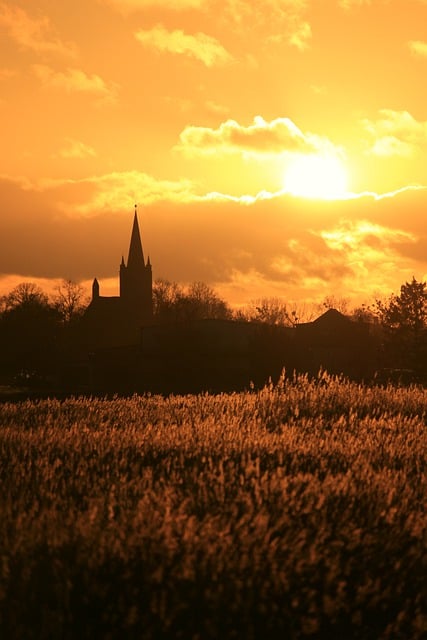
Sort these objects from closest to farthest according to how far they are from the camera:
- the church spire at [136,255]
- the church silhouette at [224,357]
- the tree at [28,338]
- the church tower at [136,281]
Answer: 1. the church silhouette at [224,357]
2. the tree at [28,338]
3. the church tower at [136,281]
4. the church spire at [136,255]

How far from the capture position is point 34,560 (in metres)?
5.52

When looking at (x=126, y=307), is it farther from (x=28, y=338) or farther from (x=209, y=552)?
(x=209, y=552)

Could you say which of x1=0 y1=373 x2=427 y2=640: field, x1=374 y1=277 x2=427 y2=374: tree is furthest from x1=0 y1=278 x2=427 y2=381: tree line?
x1=0 y1=373 x2=427 y2=640: field

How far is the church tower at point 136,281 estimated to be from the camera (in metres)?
147

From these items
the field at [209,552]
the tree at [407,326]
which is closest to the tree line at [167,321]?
the tree at [407,326]

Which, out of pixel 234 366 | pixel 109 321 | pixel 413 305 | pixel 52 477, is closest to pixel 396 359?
pixel 413 305

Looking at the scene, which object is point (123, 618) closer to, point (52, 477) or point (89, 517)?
point (89, 517)

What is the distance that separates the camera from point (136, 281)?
152875 millimetres

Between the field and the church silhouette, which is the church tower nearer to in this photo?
the church silhouette

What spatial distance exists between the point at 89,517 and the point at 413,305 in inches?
2533

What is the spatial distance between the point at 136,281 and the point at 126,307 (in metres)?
10.7

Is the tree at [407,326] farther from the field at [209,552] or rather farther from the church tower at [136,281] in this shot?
the church tower at [136,281]

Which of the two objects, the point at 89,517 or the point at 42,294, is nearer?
the point at 89,517

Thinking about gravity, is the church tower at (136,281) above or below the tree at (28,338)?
above
